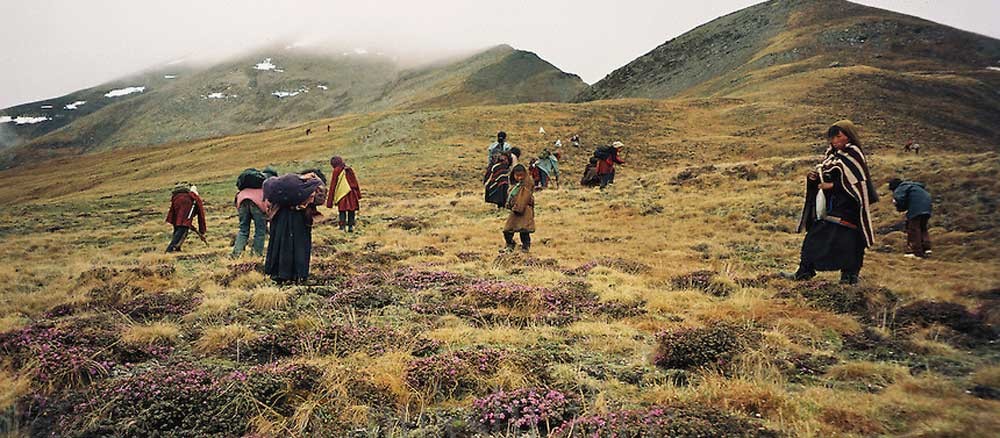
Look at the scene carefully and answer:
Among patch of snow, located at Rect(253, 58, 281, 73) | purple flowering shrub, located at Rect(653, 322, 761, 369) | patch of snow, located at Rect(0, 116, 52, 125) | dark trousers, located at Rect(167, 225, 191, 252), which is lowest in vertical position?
dark trousers, located at Rect(167, 225, 191, 252)

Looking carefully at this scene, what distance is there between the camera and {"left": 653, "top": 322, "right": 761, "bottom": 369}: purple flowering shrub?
4941mm

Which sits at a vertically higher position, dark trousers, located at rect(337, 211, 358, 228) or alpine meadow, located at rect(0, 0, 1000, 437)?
alpine meadow, located at rect(0, 0, 1000, 437)

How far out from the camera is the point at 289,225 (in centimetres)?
875

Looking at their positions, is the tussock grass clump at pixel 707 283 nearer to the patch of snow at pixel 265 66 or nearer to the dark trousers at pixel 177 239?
the dark trousers at pixel 177 239

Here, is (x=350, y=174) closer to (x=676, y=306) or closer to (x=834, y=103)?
(x=676, y=306)

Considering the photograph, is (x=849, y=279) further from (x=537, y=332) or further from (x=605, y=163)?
(x=605, y=163)

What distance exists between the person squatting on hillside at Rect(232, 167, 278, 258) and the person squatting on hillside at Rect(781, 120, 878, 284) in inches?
403

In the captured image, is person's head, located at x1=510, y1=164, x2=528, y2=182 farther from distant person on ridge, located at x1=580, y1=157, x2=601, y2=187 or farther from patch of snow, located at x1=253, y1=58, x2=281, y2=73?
patch of snow, located at x1=253, y1=58, x2=281, y2=73

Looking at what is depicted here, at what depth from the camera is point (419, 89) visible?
137750 mm

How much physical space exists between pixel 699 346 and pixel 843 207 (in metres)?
4.71

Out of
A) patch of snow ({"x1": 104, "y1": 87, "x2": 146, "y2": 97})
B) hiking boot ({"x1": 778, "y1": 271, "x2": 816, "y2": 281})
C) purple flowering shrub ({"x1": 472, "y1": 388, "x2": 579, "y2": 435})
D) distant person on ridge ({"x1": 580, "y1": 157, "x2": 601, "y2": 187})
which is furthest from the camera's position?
patch of snow ({"x1": 104, "y1": 87, "x2": 146, "y2": 97})

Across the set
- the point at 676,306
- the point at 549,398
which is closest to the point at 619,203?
the point at 676,306

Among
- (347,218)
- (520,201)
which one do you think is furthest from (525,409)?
(347,218)

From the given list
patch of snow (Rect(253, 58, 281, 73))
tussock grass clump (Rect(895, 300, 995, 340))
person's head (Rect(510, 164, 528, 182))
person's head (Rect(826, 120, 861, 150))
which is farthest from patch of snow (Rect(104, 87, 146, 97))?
tussock grass clump (Rect(895, 300, 995, 340))
